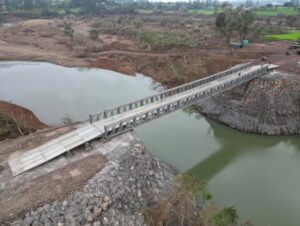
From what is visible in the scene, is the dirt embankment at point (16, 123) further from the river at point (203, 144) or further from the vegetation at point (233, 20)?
the vegetation at point (233, 20)

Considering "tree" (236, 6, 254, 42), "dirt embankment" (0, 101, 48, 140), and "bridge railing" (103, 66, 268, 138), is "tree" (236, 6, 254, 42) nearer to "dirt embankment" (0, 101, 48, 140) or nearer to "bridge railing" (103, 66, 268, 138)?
"bridge railing" (103, 66, 268, 138)

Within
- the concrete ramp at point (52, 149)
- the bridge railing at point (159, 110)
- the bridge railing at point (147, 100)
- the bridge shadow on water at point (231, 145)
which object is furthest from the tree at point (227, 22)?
the concrete ramp at point (52, 149)

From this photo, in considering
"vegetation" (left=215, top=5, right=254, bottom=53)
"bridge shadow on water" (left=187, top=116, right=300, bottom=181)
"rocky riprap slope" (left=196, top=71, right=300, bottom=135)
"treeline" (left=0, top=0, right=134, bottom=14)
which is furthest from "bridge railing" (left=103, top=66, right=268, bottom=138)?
"treeline" (left=0, top=0, right=134, bottom=14)

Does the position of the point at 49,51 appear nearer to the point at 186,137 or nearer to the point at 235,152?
the point at 186,137

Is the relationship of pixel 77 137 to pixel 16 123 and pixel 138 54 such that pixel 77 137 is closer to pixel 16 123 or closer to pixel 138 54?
pixel 16 123

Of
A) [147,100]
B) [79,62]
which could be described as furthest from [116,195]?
[79,62]

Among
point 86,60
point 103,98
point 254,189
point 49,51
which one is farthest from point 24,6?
point 254,189
